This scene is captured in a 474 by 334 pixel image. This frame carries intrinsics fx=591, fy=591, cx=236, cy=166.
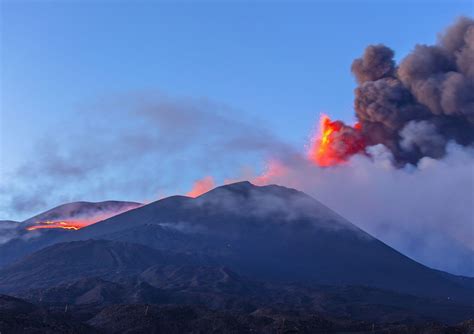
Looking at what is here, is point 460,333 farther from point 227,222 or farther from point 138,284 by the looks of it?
point 227,222

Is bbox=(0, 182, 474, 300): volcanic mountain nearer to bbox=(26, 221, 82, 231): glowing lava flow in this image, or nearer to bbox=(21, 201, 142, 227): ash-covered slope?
bbox=(26, 221, 82, 231): glowing lava flow

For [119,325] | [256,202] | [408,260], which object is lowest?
[119,325]

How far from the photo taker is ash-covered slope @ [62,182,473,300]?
415ft

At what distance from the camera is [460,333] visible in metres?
42.5

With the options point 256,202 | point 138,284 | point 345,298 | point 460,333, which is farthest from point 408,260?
point 460,333

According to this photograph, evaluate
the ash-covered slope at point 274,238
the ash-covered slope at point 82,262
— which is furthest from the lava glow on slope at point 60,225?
the ash-covered slope at point 82,262

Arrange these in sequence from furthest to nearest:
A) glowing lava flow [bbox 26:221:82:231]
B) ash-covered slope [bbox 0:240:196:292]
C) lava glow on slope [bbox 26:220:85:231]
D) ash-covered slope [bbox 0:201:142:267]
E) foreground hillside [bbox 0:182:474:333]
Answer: glowing lava flow [bbox 26:221:82:231], lava glow on slope [bbox 26:220:85:231], ash-covered slope [bbox 0:201:142:267], ash-covered slope [bbox 0:240:196:292], foreground hillside [bbox 0:182:474:333]

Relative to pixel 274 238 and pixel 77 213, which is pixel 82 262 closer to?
pixel 274 238

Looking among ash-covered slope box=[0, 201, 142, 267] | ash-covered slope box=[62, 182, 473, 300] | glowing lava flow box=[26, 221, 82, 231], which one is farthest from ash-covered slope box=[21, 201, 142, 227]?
ash-covered slope box=[62, 182, 473, 300]

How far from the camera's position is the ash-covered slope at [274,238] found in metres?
127

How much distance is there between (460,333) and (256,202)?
126700 millimetres

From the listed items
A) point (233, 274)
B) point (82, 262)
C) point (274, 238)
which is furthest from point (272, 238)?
point (82, 262)

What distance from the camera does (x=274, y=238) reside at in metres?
147

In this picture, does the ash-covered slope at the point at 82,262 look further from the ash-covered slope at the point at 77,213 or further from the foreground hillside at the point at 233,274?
the ash-covered slope at the point at 77,213
